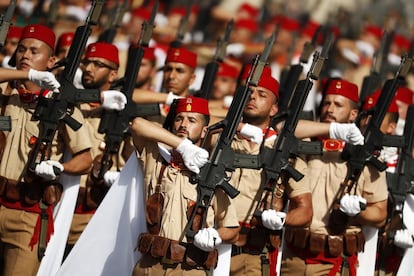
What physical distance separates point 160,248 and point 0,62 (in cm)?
583

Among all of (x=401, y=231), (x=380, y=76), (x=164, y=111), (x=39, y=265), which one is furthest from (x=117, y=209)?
(x=380, y=76)

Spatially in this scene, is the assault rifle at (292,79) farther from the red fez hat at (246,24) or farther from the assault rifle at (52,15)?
the red fez hat at (246,24)

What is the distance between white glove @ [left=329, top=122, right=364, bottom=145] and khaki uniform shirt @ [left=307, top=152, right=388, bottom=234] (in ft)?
1.33

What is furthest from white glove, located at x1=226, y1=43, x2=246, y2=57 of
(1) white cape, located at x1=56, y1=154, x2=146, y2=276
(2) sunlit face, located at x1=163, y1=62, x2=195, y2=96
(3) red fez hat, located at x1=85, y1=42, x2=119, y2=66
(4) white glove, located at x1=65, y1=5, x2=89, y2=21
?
(1) white cape, located at x1=56, y1=154, x2=146, y2=276

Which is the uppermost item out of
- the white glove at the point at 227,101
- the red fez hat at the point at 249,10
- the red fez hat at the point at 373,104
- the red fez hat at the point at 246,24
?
the red fez hat at the point at 249,10

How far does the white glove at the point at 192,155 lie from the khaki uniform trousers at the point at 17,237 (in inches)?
66.3

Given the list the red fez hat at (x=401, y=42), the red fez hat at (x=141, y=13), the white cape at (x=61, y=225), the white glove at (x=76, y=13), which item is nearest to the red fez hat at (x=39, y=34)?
the white cape at (x=61, y=225)

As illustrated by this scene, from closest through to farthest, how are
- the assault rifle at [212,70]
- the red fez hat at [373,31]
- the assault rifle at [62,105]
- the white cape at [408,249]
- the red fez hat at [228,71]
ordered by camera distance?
the assault rifle at [62,105]
the white cape at [408,249]
the assault rifle at [212,70]
the red fez hat at [228,71]
the red fez hat at [373,31]

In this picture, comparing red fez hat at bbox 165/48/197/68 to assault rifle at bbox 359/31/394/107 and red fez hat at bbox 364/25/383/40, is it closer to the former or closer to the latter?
assault rifle at bbox 359/31/394/107

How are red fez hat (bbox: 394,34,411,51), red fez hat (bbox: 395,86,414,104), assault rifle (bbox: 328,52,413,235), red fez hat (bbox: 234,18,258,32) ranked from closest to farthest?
assault rifle (bbox: 328,52,413,235) < red fez hat (bbox: 395,86,414,104) < red fez hat (bbox: 234,18,258,32) < red fez hat (bbox: 394,34,411,51)

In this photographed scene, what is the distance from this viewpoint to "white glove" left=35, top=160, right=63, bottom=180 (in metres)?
10.1

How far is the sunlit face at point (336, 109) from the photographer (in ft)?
36.3

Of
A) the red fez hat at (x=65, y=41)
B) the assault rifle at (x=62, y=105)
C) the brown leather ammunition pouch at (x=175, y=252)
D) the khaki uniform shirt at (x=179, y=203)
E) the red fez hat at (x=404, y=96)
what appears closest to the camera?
the brown leather ammunition pouch at (x=175, y=252)

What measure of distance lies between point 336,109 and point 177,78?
1.83 metres
